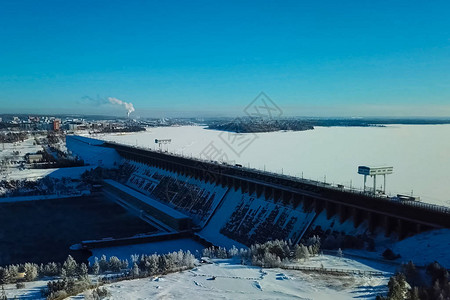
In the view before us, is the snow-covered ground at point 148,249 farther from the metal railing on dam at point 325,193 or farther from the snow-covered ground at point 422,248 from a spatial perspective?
the snow-covered ground at point 422,248

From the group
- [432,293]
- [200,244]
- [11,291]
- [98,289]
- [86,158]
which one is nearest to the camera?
[432,293]

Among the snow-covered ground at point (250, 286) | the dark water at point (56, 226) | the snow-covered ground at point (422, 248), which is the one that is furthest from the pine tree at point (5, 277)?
the snow-covered ground at point (422, 248)

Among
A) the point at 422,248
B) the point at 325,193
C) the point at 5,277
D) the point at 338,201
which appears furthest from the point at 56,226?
the point at 422,248

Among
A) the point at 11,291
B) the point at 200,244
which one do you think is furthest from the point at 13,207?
the point at 11,291

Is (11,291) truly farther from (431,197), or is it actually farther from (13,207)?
(13,207)

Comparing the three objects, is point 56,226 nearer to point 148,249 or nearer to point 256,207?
point 148,249

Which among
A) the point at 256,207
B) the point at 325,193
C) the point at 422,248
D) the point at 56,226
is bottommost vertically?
the point at 56,226

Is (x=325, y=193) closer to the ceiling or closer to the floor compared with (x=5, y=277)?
closer to the ceiling

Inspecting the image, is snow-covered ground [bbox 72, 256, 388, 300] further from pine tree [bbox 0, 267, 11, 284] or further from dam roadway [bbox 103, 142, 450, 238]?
dam roadway [bbox 103, 142, 450, 238]
